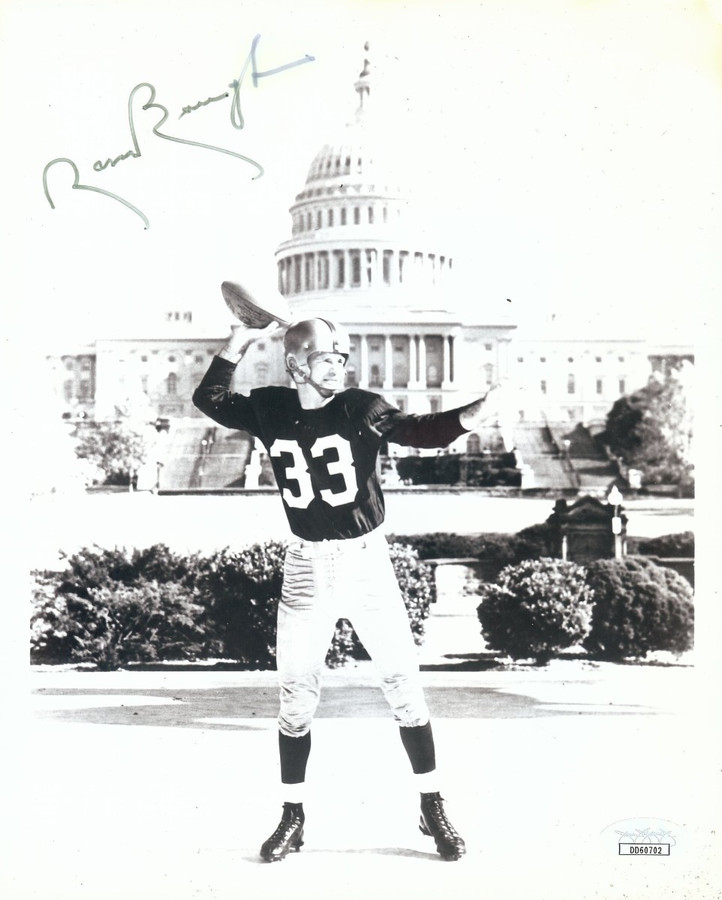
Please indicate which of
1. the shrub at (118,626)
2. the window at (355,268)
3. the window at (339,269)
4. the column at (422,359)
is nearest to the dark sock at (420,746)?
the shrub at (118,626)

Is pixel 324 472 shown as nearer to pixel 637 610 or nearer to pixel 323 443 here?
pixel 323 443

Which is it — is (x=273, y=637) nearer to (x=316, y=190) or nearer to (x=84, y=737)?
(x=84, y=737)

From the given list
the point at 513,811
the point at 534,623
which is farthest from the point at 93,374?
the point at 513,811

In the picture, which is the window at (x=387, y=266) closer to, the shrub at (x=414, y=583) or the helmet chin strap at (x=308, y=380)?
the shrub at (x=414, y=583)

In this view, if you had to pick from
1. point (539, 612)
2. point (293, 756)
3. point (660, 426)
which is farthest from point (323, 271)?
point (293, 756)

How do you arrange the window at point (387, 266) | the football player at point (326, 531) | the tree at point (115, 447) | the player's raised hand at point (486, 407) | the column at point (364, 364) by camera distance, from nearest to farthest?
the player's raised hand at point (486, 407) < the football player at point (326, 531) < the tree at point (115, 447) < the column at point (364, 364) < the window at point (387, 266)

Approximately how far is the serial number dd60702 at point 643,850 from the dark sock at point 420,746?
174cm

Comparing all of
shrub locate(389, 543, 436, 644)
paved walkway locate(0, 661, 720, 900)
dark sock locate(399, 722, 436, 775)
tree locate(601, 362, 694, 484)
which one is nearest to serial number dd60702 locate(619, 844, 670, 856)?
paved walkway locate(0, 661, 720, 900)

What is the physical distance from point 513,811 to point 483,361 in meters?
4.07

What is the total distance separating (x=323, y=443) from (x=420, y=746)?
7.50 ft

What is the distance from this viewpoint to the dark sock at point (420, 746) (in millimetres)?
7695

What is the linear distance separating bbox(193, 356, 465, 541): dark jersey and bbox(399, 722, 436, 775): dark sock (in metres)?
1.48

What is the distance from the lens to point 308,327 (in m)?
7.72

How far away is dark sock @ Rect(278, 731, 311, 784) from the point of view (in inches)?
307
